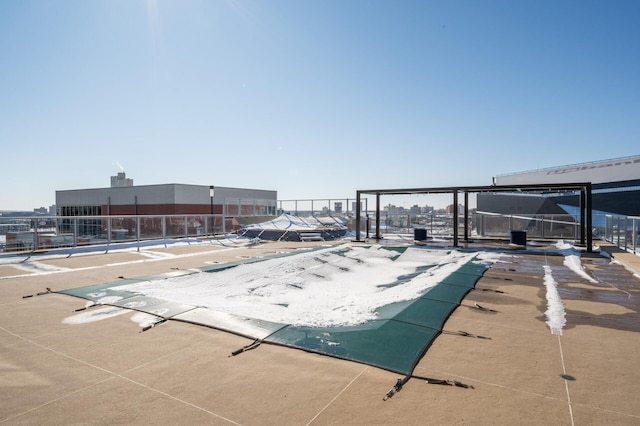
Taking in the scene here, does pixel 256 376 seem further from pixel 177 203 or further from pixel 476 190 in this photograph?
pixel 177 203

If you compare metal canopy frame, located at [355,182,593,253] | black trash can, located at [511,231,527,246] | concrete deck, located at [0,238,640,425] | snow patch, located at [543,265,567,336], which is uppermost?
metal canopy frame, located at [355,182,593,253]

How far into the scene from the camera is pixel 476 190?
557 inches

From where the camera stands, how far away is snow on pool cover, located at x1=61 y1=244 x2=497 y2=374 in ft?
12.6

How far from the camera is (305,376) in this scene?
3.07m

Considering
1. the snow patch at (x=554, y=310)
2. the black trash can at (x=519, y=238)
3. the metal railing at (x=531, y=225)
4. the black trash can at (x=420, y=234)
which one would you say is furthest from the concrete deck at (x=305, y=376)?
the metal railing at (x=531, y=225)

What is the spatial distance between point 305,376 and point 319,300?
3539 millimetres

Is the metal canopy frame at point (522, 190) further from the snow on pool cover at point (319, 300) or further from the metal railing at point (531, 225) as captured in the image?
the snow on pool cover at point (319, 300)

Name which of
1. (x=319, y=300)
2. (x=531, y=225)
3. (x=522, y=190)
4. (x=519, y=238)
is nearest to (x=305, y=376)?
(x=319, y=300)

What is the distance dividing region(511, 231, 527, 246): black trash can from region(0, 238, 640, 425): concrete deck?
8.65m

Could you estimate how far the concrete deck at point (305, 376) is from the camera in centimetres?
250

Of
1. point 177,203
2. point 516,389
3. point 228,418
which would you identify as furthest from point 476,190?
point 177,203

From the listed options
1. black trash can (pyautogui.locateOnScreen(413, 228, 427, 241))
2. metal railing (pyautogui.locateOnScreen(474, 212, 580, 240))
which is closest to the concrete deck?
black trash can (pyautogui.locateOnScreen(413, 228, 427, 241))

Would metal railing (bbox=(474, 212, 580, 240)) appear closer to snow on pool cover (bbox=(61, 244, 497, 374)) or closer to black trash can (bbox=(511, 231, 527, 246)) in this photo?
black trash can (bbox=(511, 231, 527, 246))

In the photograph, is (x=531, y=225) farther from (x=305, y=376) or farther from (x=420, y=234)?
(x=305, y=376)
